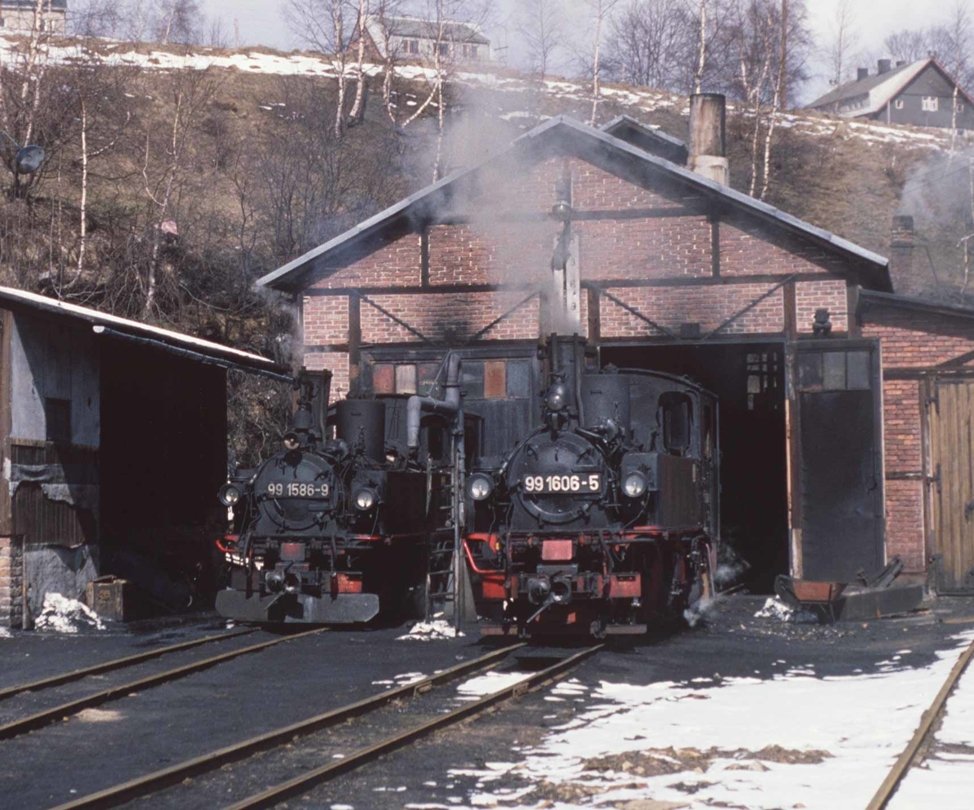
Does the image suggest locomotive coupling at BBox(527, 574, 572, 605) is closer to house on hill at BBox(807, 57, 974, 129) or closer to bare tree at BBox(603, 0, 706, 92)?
bare tree at BBox(603, 0, 706, 92)

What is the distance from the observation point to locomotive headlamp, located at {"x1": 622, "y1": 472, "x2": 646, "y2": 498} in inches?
503

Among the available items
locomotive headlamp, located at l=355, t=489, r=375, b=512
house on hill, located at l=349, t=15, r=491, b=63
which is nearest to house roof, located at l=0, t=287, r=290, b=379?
locomotive headlamp, located at l=355, t=489, r=375, b=512

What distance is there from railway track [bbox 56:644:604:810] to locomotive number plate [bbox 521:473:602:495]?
205 centimetres

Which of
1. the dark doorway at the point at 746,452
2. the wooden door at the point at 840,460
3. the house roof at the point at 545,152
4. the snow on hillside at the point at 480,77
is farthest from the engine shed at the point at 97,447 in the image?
the snow on hillside at the point at 480,77

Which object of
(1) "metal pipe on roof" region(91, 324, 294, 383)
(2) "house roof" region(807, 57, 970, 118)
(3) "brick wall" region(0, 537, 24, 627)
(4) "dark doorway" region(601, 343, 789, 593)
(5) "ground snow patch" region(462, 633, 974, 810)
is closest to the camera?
(5) "ground snow patch" region(462, 633, 974, 810)

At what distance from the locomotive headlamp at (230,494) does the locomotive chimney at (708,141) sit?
12.0 m

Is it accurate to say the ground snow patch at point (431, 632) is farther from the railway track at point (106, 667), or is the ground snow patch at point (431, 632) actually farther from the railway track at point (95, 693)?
the railway track at point (106, 667)

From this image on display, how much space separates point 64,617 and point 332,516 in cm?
332

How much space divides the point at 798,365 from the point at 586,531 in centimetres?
671

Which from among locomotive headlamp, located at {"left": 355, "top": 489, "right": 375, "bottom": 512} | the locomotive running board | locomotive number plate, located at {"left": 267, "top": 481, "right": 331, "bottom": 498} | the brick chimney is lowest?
the locomotive running board

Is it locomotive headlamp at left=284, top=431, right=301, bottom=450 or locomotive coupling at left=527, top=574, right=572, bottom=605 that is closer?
locomotive coupling at left=527, top=574, right=572, bottom=605

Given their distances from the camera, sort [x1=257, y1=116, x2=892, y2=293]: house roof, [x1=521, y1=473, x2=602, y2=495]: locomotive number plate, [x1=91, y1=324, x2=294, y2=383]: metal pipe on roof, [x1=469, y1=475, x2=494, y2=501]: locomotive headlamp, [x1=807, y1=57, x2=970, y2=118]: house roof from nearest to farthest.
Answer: [x1=521, y1=473, x2=602, y2=495]: locomotive number plate < [x1=469, y1=475, x2=494, y2=501]: locomotive headlamp < [x1=91, y1=324, x2=294, y2=383]: metal pipe on roof < [x1=257, y1=116, x2=892, y2=293]: house roof < [x1=807, y1=57, x2=970, y2=118]: house roof

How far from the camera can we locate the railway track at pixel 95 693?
915cm

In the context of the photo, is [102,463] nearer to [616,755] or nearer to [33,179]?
[616,755]
